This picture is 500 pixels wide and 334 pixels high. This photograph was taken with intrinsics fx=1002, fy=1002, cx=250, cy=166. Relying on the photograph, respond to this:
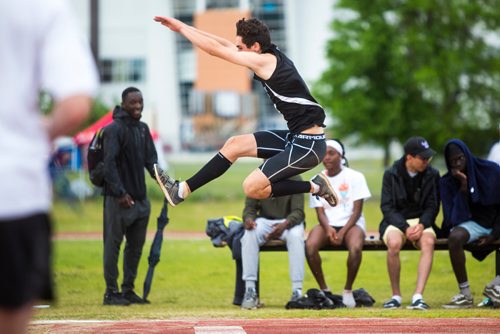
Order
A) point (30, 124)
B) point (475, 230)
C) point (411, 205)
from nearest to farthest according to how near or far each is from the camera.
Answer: point (30, 124) → point (475, 230) → point (411, 205)

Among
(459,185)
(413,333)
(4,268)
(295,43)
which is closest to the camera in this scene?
(4,268)

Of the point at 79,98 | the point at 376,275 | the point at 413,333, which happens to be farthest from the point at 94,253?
the point at 79,98

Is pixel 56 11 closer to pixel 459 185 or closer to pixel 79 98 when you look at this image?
pixel 79 98

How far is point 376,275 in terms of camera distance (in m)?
15.6

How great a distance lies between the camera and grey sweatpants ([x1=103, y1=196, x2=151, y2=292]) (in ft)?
38.4

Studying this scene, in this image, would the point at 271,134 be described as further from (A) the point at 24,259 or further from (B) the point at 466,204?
(A) the point at 24,259

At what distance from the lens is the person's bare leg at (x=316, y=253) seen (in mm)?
11219

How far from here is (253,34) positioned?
872 centimetres

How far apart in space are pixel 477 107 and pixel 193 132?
1802 inches

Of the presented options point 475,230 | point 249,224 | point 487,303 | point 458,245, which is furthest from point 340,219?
point 487,303

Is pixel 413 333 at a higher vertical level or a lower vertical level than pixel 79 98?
lower

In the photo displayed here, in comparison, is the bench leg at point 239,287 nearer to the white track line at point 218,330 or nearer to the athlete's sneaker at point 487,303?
the athlete's sneaker at point 487,303

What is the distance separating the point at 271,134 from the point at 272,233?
2018 millimetres

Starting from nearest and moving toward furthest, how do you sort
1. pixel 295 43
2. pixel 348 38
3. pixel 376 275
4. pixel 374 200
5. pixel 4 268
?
1. pixel 4 268
2. pixel 376 275
3. pixel 374 200
4. pixel 348 38
5. pixel 295 43
